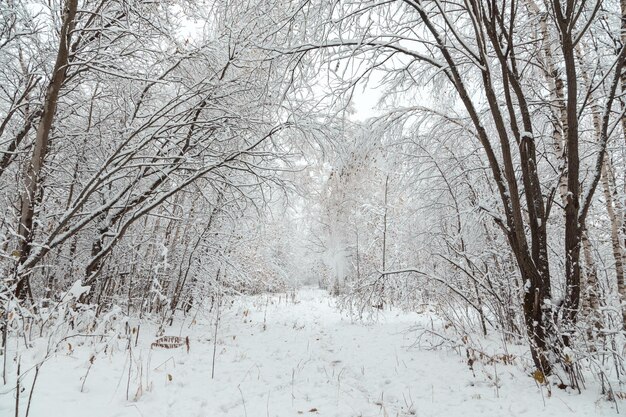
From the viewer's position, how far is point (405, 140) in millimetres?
4758

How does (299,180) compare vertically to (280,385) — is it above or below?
above

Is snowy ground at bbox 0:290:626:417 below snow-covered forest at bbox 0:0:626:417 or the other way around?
below

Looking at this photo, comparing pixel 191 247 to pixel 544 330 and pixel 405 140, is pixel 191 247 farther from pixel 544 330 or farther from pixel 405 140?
pixel 544 330

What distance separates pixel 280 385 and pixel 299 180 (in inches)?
144

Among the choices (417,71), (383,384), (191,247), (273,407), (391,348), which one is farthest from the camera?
(191,247)

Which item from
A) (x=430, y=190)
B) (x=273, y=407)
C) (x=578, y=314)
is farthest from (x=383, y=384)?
(x=430, y=190)

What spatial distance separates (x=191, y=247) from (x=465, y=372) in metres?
5.26

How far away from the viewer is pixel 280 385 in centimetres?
359

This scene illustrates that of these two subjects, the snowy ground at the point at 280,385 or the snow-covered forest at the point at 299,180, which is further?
the snow-covered forest at the point at 299,180

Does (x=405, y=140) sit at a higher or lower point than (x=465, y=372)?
higher

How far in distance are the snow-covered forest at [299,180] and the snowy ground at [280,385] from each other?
0.03m

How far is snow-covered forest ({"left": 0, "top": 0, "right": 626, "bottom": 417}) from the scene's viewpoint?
10.0ft

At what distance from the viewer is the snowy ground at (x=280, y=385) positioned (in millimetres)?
2725

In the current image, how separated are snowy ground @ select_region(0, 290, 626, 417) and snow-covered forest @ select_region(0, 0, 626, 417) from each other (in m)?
0.03
